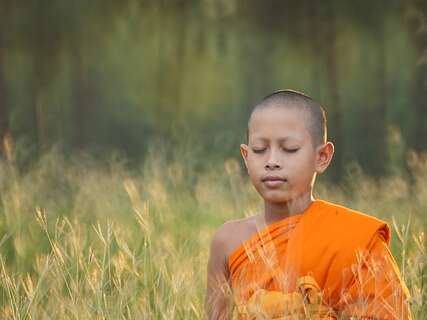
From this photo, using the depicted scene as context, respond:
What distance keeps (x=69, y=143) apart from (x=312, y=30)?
124 inches

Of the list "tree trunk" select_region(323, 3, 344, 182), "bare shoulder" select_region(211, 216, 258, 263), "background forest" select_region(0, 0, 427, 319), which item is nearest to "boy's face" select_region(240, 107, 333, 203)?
"bare shoulder" select_region(211, 216, 258, 263)

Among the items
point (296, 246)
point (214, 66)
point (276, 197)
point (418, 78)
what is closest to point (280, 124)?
point (276, 197)

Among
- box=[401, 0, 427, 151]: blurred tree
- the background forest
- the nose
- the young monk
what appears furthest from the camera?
the background forest

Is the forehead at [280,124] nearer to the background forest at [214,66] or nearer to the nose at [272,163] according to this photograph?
the nose at [272,163]

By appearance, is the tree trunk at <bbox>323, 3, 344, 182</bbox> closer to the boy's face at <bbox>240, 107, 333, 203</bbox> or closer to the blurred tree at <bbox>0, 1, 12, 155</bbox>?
the blurred tree at <bbox>0, 1, 12, 155</bbox>

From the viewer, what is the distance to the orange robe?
281cm

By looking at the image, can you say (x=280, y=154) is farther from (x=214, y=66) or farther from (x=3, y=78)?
(x=214, y=66)

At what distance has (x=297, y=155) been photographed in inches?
119

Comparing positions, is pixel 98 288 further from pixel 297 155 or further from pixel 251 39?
→ pixel 251 39

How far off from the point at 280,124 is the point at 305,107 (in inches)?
3.8

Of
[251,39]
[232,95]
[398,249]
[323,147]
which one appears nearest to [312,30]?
[251,39]

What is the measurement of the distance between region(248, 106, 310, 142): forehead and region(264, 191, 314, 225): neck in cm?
16

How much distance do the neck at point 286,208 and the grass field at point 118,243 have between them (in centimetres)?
27

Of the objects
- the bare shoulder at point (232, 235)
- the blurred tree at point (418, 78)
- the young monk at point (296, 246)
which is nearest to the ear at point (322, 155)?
the young monk at point (296, 246)
